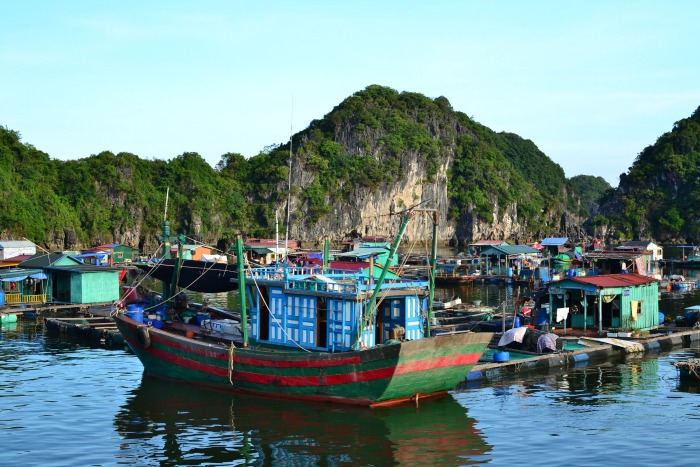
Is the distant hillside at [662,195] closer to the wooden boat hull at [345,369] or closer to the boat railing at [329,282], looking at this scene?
the boat railing at [329,282]

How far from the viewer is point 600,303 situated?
36438mm

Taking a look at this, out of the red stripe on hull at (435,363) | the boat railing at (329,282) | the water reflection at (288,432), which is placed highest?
the boat railing at (329,282)

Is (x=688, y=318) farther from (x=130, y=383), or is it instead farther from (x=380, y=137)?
(x=380, y=137)

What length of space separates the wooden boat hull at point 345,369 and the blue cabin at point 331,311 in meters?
0.81

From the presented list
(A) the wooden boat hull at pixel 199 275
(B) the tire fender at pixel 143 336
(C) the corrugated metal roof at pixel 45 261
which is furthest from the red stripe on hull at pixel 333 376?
(C) the corrugated metal roof at pixel 45 261

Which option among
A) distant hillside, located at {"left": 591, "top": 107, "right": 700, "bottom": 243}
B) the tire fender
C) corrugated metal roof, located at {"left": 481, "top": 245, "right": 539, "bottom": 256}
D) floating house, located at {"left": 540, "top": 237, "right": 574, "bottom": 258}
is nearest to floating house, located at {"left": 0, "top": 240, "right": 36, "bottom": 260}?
corrugated metal roof, located at {"left": 481, "top": 245, "right": 539, "bottom": 256}

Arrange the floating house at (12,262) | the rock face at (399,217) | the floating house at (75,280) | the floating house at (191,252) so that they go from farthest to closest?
the rock face at (399,217) → the floating house at (191,252) → the floating house at (12,262) → the floating house at (75,280)

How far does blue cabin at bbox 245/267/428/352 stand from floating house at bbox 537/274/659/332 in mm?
11595

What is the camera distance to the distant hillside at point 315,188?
104m

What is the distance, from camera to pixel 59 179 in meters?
110

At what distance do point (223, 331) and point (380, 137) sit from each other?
124413mm

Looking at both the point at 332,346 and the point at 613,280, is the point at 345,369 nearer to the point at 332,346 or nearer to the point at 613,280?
the point at 332,346

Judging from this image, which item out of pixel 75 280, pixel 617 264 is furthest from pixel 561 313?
pixel 75 280

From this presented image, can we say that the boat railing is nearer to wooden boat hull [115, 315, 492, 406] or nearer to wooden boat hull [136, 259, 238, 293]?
wooden boat hull [115, 315, 492, 406]
